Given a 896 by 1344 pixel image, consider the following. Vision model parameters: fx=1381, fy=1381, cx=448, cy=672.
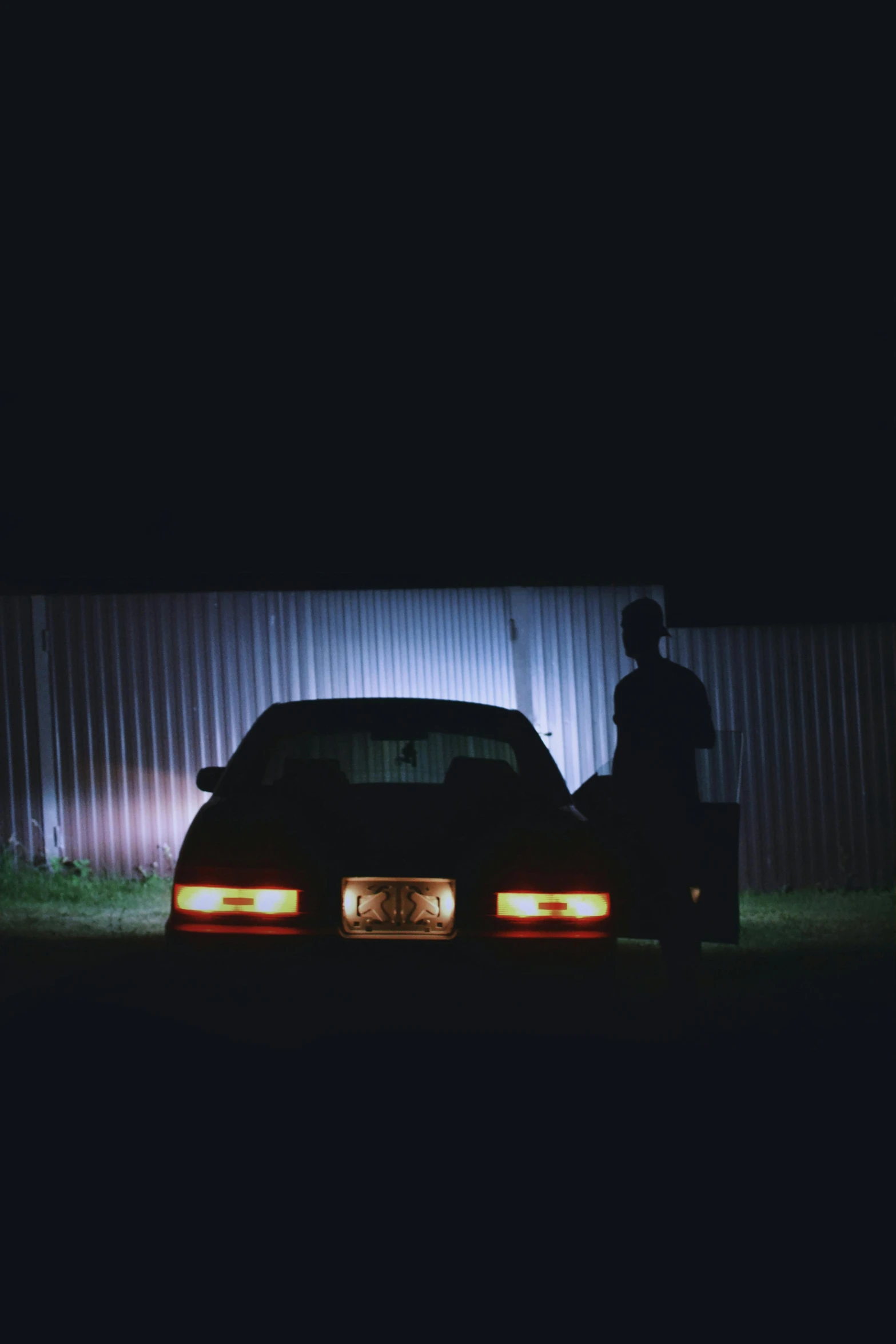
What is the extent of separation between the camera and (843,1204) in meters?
3.77

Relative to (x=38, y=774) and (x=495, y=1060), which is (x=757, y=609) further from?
(x=495, y=1060)

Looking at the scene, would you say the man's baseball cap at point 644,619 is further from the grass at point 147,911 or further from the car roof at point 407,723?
the grass at point 147,911

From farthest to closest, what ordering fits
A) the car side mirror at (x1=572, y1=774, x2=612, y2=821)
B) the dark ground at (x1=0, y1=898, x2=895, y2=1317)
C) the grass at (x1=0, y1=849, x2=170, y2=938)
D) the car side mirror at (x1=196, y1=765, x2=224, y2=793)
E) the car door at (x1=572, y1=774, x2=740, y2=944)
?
the grass at (x1=0, y1=849, x2=170, y2=938) < the car side mirror at (x1=572, y1=774, x2=612, y2=821) < the car door at (x1=572, y1=774, x2=740, y2=944) < the car side mirror at (x1=196, y1=765, x2=224, y2=793) < the dark ground at (x1=0, y1=898, x2=895, y2=1317)

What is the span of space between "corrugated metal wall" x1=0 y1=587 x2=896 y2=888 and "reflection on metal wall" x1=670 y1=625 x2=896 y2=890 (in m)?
0.02

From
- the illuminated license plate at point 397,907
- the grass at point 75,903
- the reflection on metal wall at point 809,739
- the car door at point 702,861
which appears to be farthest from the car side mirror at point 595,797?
the reflection on metal wall at point 809,739

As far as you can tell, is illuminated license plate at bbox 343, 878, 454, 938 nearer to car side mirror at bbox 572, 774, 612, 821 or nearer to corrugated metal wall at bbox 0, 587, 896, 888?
car side mirror at bbox 572, 774, 612, 821

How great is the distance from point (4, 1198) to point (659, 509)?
16.7 m

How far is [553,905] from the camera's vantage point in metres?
4.46

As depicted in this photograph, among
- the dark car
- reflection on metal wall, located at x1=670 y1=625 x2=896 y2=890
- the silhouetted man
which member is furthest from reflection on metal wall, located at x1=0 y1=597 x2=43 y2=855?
the dark car

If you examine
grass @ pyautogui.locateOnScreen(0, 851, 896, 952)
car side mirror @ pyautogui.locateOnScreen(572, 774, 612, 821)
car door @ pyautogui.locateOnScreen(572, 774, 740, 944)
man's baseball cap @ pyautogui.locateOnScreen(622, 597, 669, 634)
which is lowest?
grass @ pyautogui.locateOnScreen(0, 851, 896, 952)

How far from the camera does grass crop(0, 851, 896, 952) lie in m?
9.27

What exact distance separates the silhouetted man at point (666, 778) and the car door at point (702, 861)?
0.07 m

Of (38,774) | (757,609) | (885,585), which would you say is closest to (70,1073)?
(38,774)

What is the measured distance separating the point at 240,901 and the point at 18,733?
7299 millimetres
